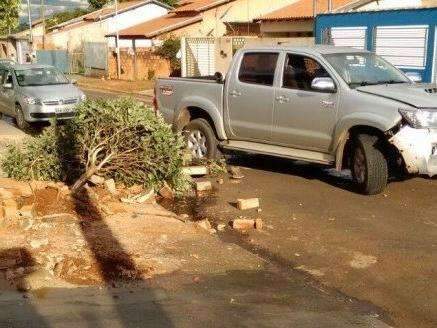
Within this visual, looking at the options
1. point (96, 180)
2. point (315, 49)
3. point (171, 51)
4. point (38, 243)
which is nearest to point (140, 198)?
point (96, 180)

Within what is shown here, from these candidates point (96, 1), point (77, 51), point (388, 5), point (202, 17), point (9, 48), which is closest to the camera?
point (388, 5)

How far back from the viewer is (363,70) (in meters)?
8.47

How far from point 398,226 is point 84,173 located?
3.82 m

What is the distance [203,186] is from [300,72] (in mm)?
2076

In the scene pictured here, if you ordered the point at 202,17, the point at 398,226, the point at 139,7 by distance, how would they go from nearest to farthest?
the point at 398,226 → the point at 202,17 → the point at 139,7

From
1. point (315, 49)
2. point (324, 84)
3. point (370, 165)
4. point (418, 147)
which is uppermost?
point (315, 49)

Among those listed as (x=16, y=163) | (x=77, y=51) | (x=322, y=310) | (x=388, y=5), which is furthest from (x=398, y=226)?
(x=77, y=51)

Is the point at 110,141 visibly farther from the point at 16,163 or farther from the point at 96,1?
the point at 96,1

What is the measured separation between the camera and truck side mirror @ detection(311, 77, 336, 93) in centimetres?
804

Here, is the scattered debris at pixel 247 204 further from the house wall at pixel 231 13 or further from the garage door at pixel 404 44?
the house wall at pixel 231 13

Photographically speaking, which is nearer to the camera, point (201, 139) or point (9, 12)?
point (201, 139)

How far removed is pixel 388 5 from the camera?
26.3 m

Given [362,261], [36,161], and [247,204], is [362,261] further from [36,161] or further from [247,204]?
[36,161]

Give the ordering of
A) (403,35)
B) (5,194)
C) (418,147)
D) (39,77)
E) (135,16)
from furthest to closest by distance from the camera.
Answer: (135,16)
(403,35)
(39,77)
(418,147)
(5,194)
